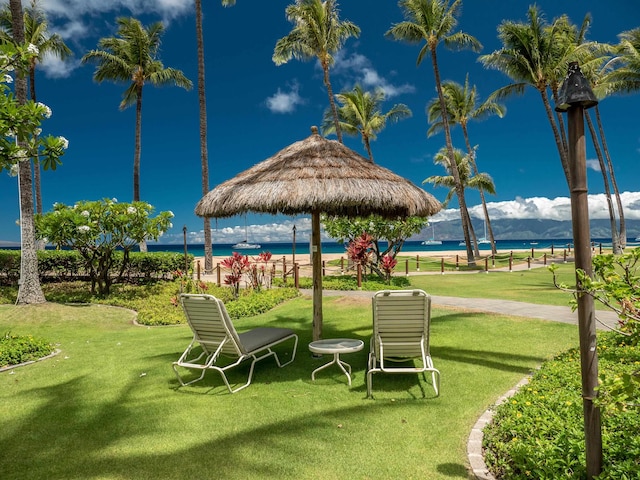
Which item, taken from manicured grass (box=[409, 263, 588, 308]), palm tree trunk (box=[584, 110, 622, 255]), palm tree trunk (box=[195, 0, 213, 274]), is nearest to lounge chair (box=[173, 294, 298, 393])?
manicured grass (box=[409, 263, 588, 308])

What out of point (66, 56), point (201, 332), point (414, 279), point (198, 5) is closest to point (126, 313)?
point (201, 332)

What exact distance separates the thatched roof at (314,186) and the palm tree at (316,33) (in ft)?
55.2

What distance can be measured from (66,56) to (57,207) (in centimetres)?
1416

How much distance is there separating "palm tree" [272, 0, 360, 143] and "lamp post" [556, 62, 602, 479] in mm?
20351

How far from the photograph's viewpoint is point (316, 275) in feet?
19.3

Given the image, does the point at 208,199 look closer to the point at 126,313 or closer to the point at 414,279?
the point at 126,313

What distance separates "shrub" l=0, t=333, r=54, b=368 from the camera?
608 centimetres

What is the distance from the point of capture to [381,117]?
95.1ft

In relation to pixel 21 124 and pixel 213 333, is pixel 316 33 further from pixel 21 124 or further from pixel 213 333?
pixel 213 333

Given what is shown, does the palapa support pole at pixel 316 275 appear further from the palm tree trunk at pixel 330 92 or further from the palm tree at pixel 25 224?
the palm tree trunk at pixel 330 92

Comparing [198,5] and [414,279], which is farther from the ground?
[198,5]

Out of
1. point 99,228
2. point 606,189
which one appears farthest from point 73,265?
point 606,189

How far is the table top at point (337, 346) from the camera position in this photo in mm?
4832

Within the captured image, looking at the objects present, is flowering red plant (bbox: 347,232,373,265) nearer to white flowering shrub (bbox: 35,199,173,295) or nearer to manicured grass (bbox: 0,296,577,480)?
white flowering shrub (bbox: 35,199,173,295)
